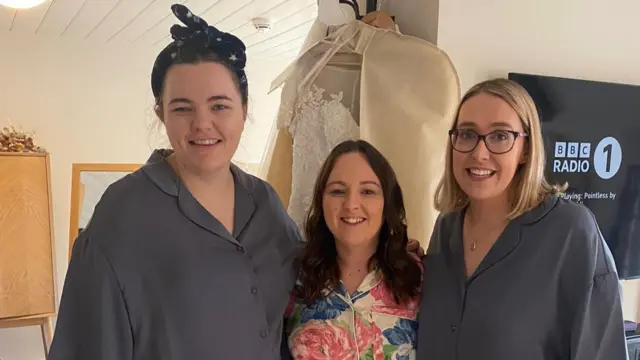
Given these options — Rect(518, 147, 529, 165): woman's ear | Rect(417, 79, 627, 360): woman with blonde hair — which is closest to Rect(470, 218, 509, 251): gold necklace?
Rect(417, 79, 627, 360): woman with blonde hair

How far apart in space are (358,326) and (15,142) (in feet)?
10.5

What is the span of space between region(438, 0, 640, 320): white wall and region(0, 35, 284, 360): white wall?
239 centimetres

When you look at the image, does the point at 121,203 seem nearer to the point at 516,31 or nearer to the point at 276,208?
the point at 276,208

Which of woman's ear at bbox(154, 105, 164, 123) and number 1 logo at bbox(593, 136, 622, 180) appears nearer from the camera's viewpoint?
woman's ear at bbox(154, 105, 164, 123)

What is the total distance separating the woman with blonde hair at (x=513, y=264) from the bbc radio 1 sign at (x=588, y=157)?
989 mm

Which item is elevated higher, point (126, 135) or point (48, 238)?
point (126, 135)

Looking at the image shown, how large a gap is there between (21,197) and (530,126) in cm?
331

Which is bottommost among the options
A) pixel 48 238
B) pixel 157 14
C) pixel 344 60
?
pixel 48 238

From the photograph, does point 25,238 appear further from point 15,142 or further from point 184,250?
point 184,250

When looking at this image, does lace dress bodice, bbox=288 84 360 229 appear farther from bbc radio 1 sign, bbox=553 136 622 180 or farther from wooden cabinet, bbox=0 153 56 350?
wooden cabinet, bbox=0 153 56 350

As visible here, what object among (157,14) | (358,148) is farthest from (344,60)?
(157,14)

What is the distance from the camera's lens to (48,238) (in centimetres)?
375

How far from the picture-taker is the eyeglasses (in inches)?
50.2

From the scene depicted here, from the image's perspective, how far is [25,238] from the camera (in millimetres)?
3648
